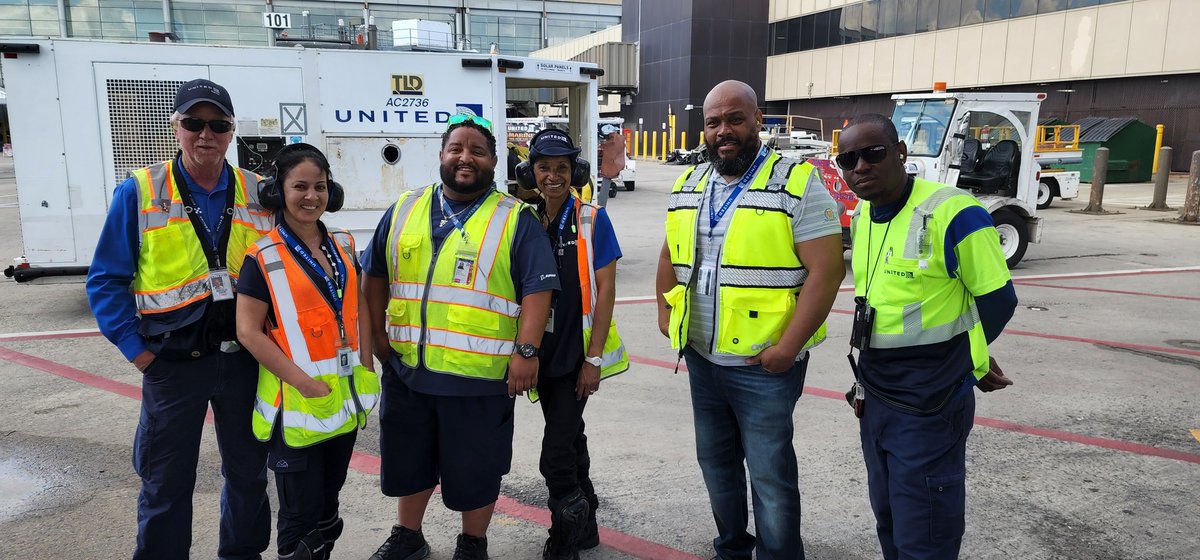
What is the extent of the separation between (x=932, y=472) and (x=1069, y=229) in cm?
1544

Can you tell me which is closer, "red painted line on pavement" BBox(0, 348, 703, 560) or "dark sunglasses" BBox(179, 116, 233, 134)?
"dark sunglasses" BBox(179, 116, 233, 134)

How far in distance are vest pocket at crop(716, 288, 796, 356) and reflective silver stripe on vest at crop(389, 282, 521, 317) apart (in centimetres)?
82

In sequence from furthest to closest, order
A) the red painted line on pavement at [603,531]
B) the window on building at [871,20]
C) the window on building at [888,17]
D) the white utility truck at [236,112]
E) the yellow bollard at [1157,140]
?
the window on building at [871,20] → the window on building at [888,17] → the yellow bollard at [1157,140] → the white utility truck at [236,112] → the red painted line on pavement at [603,531]

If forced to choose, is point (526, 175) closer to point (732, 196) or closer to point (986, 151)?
point (732, 196)

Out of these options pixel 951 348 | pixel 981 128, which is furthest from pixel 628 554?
pixel 981 128

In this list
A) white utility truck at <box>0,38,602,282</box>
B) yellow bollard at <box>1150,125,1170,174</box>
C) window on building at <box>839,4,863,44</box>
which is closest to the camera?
white utility truck at <box>0,38,602,282</box>

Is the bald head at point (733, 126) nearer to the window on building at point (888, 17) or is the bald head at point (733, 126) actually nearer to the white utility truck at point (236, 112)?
the white utility truck at point (236, 112)

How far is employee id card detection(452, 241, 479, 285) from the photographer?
9.78 ft

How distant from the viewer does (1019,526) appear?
3.77m

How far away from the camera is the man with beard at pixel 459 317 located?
3004 mm

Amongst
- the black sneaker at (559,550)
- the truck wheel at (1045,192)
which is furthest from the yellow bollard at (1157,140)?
the black sneaker at (559,550)

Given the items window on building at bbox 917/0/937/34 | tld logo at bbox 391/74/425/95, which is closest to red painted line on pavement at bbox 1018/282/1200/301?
tld logo at bbox 391/74/425/95

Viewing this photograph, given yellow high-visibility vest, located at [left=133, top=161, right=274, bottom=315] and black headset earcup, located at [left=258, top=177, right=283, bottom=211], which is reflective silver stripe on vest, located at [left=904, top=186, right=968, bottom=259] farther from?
yellow high-visibility vest, located at [left=133, top=161, right=274, bottom=315]

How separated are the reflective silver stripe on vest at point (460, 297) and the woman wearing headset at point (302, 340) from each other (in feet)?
0.65
